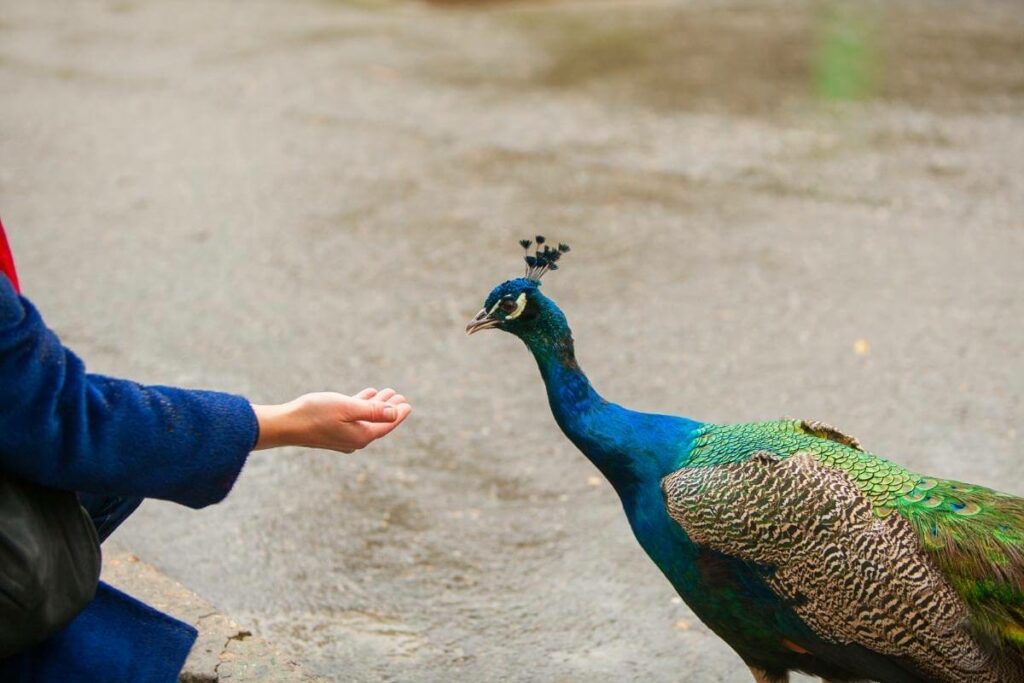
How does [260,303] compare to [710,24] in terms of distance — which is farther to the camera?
[710,24]

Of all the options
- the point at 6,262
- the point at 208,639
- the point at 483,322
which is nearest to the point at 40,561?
the point at 6,262

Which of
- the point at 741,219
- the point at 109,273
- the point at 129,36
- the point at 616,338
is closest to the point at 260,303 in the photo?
the point at 109,273

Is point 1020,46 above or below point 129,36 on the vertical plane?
above

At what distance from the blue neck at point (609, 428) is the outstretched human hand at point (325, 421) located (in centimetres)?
65

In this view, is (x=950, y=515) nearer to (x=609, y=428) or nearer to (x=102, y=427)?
(x=609, y=428)

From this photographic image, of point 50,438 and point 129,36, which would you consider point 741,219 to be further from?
point 129,36

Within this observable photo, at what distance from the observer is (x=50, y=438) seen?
200 centimetres

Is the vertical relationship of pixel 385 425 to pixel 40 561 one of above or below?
above

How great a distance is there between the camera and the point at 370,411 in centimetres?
235

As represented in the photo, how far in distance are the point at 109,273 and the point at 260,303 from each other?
32.4 inches

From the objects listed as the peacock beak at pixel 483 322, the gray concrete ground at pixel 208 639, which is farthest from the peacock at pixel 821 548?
the gray concrete ground at pixel 208 639

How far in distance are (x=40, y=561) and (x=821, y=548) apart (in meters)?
1.52

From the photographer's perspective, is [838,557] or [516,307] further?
[516,307]

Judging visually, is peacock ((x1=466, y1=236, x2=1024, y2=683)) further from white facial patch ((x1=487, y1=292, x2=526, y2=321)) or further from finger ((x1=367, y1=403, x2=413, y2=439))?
finger ((x1=367, y1=403, x2=413, y2=439))
